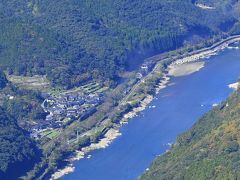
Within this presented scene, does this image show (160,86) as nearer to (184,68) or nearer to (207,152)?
(184,68)

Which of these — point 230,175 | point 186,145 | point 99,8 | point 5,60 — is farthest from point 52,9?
point 230,175

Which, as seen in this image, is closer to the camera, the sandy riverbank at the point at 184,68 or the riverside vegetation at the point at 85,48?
the riverside vegetation at the point at 85,48

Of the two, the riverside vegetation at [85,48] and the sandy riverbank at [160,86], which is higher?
the riverside vegetation at [85,48]

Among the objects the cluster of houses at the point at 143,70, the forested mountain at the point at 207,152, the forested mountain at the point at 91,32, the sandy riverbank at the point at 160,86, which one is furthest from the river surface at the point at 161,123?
the forested mountain at the point at 91,32

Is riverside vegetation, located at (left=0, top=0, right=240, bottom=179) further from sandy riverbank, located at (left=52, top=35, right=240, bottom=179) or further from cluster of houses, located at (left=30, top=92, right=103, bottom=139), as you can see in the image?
cluster of houses, located at (left=30, top=92, right=103, bottom=139)

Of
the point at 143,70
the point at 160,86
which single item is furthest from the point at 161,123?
the point at 143,70

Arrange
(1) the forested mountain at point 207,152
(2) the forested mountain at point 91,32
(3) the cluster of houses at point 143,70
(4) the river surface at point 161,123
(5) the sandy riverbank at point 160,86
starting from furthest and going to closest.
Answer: (3) the cluster of houses at point 143,70, (2) the forested mountain at point 91,32, (5) the sandy riverbank at point 160,86, (4) the river surface at point 161,123, (1) the forested mountain at point 207,152

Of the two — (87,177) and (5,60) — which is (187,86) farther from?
(87,177)

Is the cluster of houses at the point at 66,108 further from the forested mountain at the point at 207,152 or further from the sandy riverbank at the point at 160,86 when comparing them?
the forested mountain at the point at 207,152
